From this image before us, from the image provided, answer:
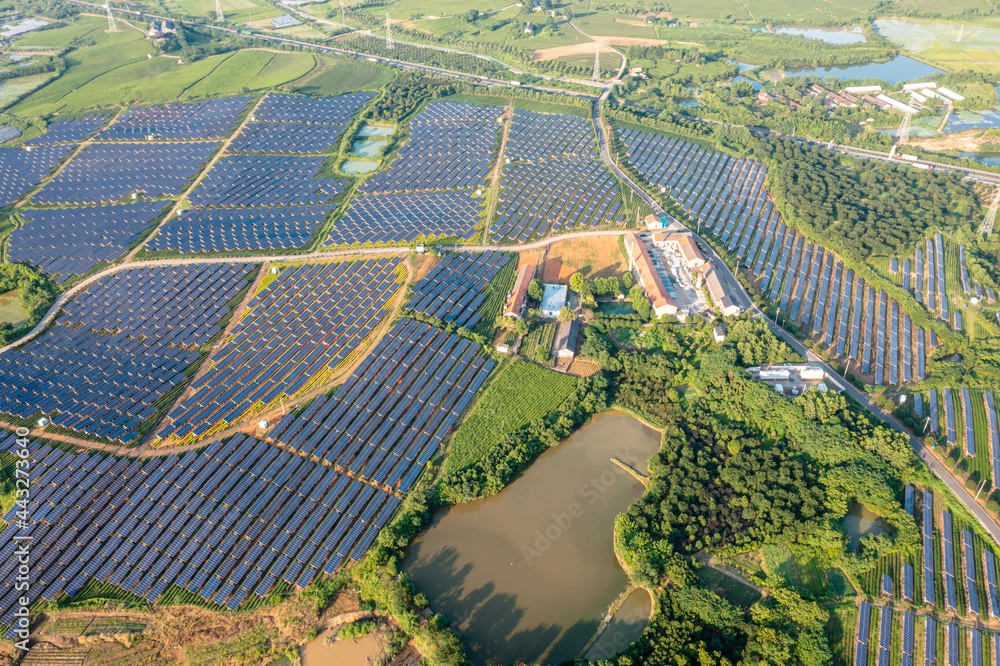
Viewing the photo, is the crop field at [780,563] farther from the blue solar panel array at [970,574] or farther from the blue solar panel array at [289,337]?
the blue solar panel array at [289,337]

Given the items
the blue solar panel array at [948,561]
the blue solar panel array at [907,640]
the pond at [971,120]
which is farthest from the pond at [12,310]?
the pond at [971,120]

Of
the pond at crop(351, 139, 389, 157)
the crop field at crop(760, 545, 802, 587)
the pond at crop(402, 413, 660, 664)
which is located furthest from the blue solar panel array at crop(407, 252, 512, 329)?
the pond at crop(351, 139, 389, 157)

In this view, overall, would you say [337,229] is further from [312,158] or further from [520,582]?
[520,582]

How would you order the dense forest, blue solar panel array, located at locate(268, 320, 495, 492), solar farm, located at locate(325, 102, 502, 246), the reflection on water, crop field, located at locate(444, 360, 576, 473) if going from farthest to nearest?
1. solar farm, located at locate(325, 102, 502, 246)
2. the dense forest
3. crop field, located at locate(444, 360, 576, 473)
4. blue solar panel array, located at locate(268, 320, 495, 492)
5. the reflection on water

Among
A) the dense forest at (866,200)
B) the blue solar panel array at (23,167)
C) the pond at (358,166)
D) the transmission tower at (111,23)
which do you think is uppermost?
the transmission tower at (111,23)

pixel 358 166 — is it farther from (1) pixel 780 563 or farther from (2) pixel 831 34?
(2) pixel 831 34

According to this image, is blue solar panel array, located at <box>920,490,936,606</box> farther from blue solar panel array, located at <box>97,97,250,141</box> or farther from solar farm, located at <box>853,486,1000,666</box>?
blue solar panel array, located at <box>97,97,250,141</box>
